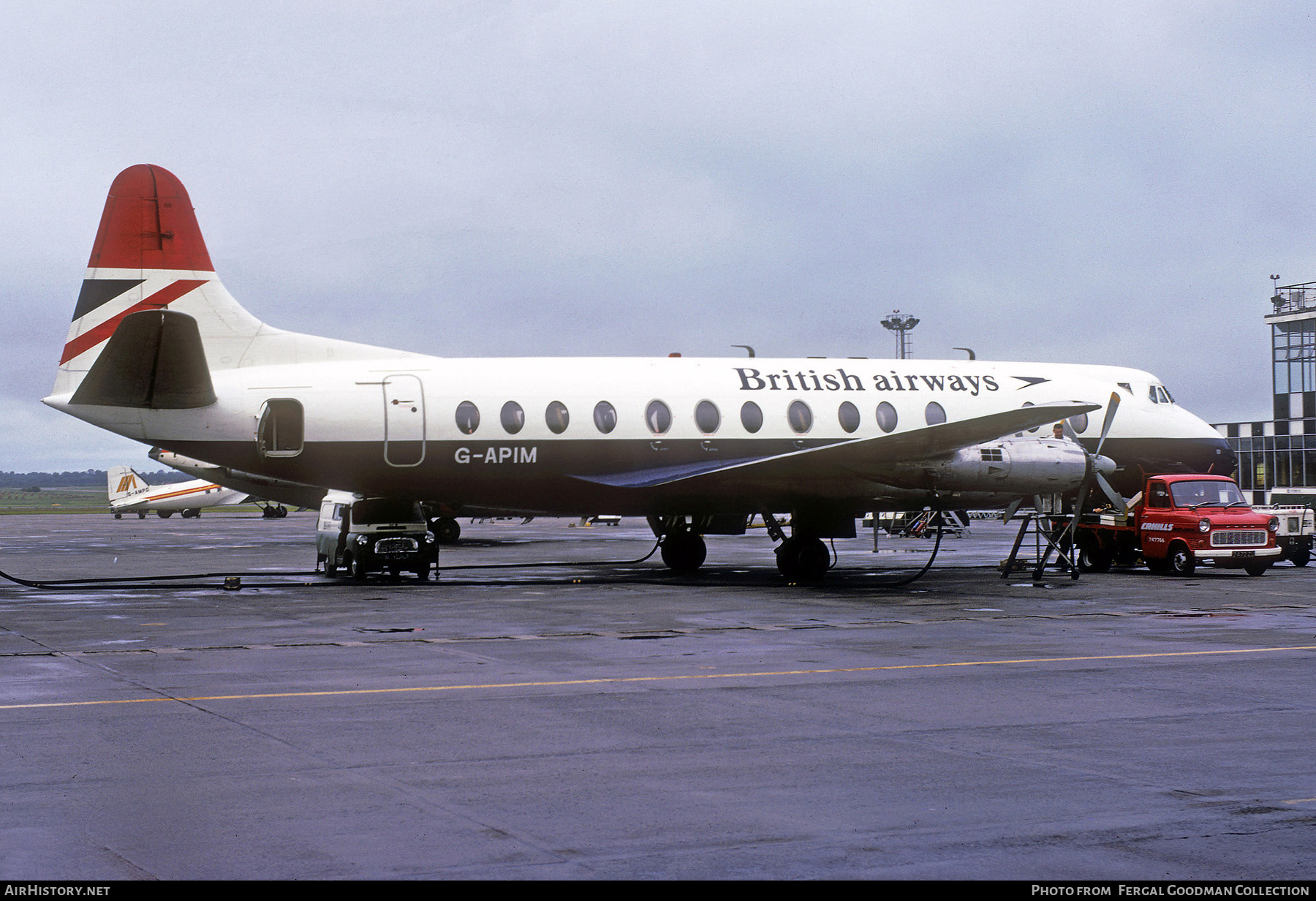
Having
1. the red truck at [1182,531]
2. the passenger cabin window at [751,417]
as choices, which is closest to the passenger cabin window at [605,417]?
the passenger cabin window at [751,417]

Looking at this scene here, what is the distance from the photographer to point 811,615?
18.3 m

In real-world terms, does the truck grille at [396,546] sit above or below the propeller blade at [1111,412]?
below

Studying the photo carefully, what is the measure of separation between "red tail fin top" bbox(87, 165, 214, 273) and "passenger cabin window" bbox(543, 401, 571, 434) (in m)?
7.23

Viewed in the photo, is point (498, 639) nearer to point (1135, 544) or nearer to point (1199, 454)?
point (1135, 544)

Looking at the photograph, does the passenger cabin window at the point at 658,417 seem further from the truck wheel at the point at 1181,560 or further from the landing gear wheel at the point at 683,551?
the truck wheel at the point at 1181,560

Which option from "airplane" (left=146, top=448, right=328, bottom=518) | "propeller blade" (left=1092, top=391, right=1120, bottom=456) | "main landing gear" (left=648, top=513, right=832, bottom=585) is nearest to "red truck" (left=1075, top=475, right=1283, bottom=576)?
"propeller blade" (left=1092, top=391, right=1120, bottom=456)

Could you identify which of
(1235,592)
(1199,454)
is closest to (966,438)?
(1235,592)

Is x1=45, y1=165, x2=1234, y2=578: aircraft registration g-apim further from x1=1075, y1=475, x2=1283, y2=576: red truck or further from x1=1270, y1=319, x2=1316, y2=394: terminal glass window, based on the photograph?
x1=1270, y1=319, x2=1316, y2=394: terminal glass window

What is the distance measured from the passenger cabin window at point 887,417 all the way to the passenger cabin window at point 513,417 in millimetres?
7776

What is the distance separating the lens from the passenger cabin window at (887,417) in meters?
26.4

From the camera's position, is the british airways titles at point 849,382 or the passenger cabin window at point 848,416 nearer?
the british airways titles at point 849,382

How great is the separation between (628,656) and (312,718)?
4.52 m

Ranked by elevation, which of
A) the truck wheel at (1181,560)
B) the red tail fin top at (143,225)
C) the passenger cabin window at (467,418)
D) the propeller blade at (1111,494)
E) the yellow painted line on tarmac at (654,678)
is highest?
the red tail fin top at (143,225)

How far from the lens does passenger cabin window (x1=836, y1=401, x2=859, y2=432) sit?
26.2 metres
